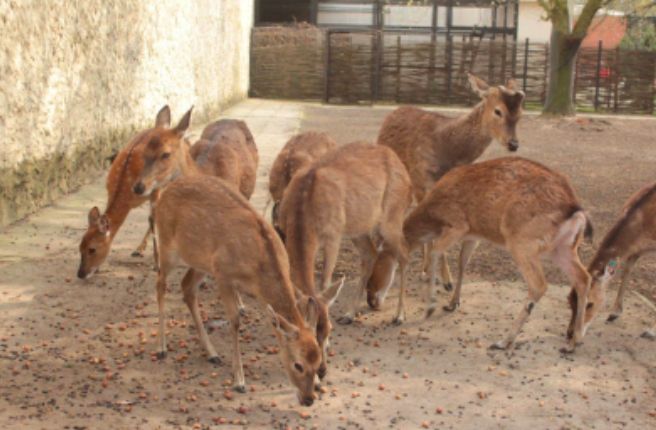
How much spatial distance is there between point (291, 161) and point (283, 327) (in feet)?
10.2

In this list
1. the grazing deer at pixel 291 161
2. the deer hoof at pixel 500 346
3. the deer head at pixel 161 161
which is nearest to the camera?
the deer hoof at pixel 500 346

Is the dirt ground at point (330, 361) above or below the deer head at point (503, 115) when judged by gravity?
below

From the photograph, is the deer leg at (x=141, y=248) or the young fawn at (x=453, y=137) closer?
the deer leg at (x=141, y=248)

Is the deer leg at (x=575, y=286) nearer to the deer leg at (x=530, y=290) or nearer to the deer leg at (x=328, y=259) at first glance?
the deer leg at (x=530, y=290)

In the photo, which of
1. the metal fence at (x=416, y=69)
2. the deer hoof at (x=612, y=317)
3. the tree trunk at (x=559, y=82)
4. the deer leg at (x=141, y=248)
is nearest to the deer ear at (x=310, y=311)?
the deer hoof at (x=612, y=317)

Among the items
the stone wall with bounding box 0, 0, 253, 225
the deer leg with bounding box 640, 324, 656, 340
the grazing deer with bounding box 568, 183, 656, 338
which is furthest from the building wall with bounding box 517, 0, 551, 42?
the deer leg with bounding box 640, 324, 656, 340

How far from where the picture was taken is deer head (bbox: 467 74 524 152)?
8.89m

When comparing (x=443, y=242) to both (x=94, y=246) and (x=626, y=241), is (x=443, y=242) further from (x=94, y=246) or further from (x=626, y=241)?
(x=94, y=246)

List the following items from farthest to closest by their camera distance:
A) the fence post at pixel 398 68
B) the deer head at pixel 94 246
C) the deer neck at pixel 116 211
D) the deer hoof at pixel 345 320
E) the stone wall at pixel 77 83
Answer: the fence post at pixel 398 68, the stone wall at pixel 77 83, the deer neck at pixel 116 211, the deer head at pixel 94 246, the deer hoof at pixel 345 320

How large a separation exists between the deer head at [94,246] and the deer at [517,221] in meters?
2.09

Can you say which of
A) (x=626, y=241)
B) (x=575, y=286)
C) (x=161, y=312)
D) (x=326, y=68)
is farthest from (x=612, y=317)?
(x=326, y=68)

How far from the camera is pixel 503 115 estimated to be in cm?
894

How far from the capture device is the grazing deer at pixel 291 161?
8086 millimetres

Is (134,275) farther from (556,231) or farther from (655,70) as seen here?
(655,70)
